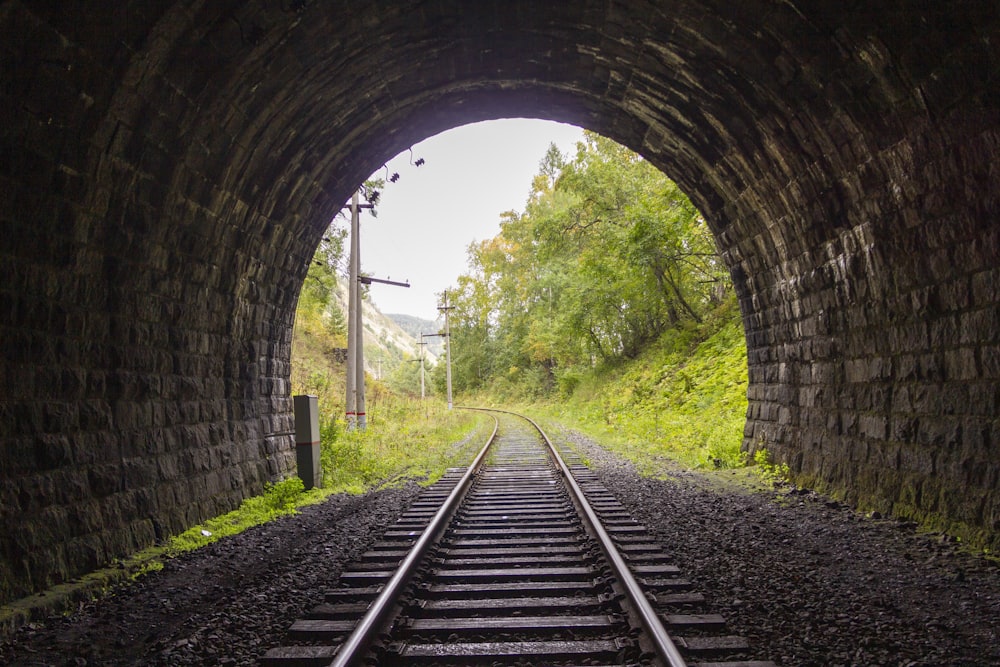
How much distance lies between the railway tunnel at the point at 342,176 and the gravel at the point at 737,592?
23.6 inches

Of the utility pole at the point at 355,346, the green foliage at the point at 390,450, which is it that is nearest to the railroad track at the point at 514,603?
the green foliage at the point at 390,450

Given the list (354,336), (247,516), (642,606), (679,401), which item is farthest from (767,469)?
(354,336)

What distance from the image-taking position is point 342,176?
9539mm

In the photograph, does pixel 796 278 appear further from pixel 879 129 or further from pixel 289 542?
pixel 289 542

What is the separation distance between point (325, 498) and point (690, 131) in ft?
22.5

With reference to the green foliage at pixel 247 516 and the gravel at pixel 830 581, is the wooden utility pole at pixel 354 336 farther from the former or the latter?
the gravel at pixel 830 581

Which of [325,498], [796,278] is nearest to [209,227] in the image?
[325,498]

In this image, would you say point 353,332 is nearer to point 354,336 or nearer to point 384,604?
point 354,336

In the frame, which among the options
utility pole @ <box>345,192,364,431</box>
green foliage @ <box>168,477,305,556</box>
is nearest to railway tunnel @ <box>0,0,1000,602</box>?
green foliage @ <box>168,477,305,556</box>

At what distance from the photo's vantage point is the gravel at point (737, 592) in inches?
132

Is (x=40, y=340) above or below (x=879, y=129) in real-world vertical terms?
below

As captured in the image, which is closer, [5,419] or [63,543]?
[5,419]

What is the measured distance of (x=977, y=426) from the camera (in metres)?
5.12

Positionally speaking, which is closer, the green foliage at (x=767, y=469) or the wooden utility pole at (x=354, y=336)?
the green foliage at (x=767, y=469)
